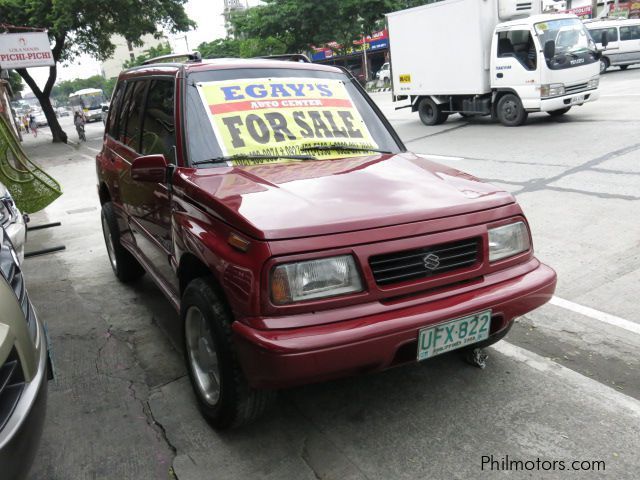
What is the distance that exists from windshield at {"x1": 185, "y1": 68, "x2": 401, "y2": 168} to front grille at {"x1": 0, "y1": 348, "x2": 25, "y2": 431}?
144cm

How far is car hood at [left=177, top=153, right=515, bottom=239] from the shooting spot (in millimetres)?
2344

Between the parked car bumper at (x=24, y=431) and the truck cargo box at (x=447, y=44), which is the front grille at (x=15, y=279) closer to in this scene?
the parked car bumper at (x=24, y=431)

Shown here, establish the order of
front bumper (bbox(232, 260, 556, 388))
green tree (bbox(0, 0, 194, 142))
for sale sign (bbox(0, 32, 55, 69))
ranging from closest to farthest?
front bumper (bbox(232, 260, 556, 388)) < for sale sign (bbox(0, 32, 55, 69)) < green tree (bbox(0, 0, 194, 142))

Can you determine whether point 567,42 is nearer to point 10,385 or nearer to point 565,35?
point 565,35

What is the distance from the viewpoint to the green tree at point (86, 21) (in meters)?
23.1

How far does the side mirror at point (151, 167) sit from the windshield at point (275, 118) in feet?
0.57

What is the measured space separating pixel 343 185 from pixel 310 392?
48.0 inches

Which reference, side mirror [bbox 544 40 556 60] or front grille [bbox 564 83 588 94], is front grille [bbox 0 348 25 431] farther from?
front grille [bbox 564 83 588 94]

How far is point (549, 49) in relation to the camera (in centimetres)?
1186

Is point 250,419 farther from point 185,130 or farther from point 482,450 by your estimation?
point 185,130

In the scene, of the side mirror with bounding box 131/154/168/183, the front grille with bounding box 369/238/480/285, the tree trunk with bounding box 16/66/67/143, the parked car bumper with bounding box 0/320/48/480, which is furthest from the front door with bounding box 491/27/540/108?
the tree trunk with bounding box 16/66/67/143

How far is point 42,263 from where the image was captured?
6266 millimetres

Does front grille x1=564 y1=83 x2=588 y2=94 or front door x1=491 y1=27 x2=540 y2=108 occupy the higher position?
front door x1=491 y1=27 x2=540 y2=108

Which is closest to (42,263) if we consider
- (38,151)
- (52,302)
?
(52,302)
